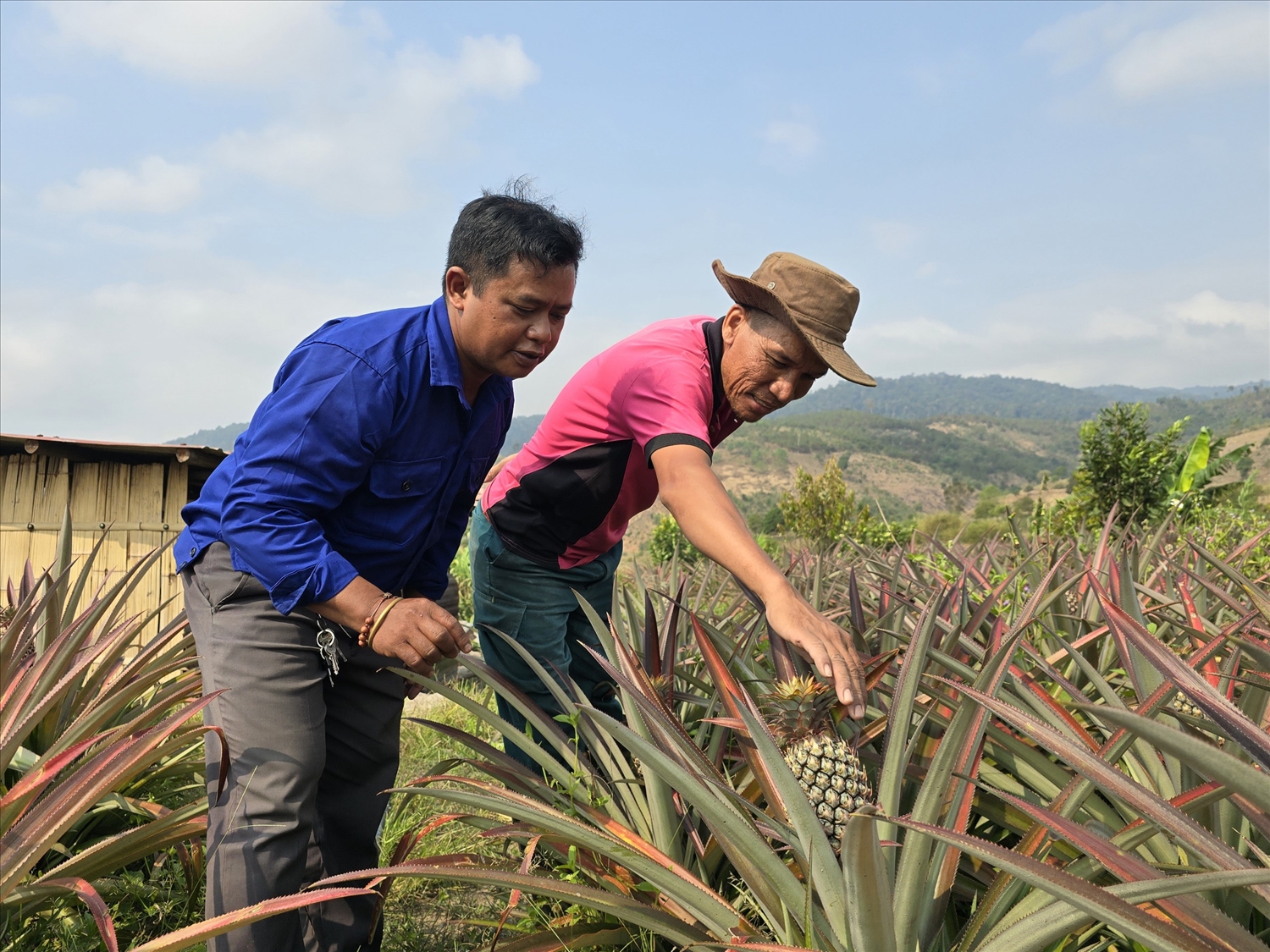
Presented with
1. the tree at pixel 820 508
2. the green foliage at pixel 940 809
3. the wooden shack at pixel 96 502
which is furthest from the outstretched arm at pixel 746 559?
the tree at pixel 820 508

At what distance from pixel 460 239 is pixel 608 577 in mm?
1299

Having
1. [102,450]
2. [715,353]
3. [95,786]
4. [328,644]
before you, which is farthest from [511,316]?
[102,450]

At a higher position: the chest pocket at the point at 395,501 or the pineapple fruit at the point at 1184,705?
the chest pocket at the point at 395,501

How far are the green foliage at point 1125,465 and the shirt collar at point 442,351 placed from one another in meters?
10.3

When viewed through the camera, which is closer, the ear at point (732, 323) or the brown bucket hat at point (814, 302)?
the brown bucket hat at point (814, 302)

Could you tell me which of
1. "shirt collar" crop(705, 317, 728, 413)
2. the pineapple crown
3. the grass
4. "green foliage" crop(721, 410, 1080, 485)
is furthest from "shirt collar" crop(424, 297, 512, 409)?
"green foliage" crop(721, 410, 1080, 485)

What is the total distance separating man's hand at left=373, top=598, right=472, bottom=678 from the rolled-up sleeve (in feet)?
0.45

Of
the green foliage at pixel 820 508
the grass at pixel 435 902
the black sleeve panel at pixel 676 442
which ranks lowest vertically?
the green foliage at pixel 820 508

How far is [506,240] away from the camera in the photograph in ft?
6.51

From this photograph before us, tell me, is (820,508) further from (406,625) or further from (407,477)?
(406,625)

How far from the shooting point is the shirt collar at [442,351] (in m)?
2.06

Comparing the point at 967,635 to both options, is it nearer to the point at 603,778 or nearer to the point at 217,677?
the point at 603,778

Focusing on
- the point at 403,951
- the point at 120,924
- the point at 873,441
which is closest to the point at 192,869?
the point at 120,924

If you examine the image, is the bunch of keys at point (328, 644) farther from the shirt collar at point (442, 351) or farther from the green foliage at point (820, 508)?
the green foliage at point (820, 508)
